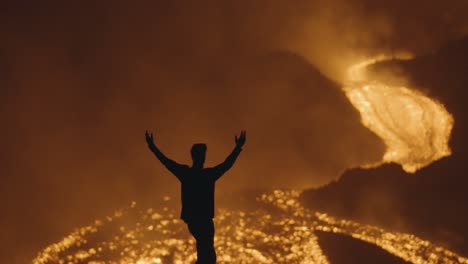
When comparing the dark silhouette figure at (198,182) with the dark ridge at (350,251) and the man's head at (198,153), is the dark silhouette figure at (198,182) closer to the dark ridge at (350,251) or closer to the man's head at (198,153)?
the man's head at (198,153)

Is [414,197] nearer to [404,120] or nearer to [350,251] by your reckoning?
[350,251]

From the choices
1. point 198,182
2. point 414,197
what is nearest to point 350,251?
point 414,197

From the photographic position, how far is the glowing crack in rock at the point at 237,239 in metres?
14.1

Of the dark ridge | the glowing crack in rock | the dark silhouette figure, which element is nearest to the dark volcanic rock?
the glowing crack in rock

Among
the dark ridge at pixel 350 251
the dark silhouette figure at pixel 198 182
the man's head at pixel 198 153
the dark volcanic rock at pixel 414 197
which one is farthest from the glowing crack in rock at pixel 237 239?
the man's head at pixel 198 153

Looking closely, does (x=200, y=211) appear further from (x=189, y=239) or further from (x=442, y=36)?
(x=442, y=36)

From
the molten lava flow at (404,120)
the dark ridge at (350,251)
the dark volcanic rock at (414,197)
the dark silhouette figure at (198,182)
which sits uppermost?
the molten lava flow at (404,120)

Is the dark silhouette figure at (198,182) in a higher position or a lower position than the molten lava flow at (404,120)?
lower

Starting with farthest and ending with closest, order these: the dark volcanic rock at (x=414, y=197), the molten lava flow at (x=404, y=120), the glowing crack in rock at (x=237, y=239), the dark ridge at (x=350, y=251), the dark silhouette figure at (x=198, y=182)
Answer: the molten lava flow at (x=404, y=120)
the dark volcanic rock at (x=414, y=197)
the glowing crack in rock at (x=237, y=239)
the dark ridge at (x=350, y=251)
the dark silhouette figure at (x=198, y=182)

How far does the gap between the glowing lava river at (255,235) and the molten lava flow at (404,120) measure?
2.1 inches

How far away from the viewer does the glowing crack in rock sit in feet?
46.2

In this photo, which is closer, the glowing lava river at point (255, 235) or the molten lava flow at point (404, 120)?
the glowing lava river at point (255, 235)

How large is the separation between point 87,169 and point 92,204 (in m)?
2.26

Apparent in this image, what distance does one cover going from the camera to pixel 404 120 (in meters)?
19.7
